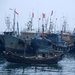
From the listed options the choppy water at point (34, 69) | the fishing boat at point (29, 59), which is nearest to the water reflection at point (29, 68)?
the choppy water at point (34, 69)

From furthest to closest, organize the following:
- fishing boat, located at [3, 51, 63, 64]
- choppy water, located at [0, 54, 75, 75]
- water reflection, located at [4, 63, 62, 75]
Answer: fishing boat, located at [3, 51, 63, 64]
water reflection, located at [4, 63, 62, 75]
choppy water, located at [0, 54, 75, 75]

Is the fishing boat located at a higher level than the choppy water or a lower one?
higher

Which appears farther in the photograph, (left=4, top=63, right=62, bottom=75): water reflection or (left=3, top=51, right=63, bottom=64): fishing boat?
(left=3, top=51, right=63, bottom=64): fishing boat

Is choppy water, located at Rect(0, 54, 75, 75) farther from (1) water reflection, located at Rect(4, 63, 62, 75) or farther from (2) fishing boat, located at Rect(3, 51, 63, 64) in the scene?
(2) fishing boat, located at Rect(3, 51, 63, 64)

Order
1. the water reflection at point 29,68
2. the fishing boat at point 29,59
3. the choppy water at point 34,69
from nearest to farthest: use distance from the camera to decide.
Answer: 1. the choppy water at point 34,69
2. the water reflection at point 29,68
3. the fishing boat at point 29,59

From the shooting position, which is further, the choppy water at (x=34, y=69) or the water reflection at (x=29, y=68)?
the water reflection at (x=29, y=68)

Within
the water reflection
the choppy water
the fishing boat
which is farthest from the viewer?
the fishing boat

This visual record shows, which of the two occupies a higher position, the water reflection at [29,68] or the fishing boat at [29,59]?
the fishing boat at [29,59]

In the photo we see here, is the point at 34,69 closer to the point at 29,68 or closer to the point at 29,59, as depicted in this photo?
the point at 29,68

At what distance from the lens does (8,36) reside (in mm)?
71125

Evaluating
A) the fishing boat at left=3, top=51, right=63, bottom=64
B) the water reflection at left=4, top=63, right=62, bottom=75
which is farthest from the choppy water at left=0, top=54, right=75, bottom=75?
the fishing boat at left=3, top=51, right=63, bottom=64

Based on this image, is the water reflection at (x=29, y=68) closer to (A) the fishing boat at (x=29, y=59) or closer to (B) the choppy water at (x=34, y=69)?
(B) the choppy water at (x=34, y=69)

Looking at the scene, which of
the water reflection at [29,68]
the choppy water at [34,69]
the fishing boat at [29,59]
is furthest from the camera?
the fishing boat at [29,59]

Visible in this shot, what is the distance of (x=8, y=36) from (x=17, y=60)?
15.8 metres
